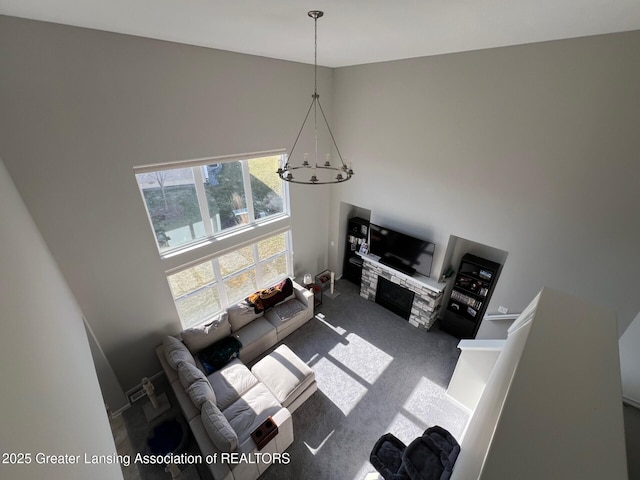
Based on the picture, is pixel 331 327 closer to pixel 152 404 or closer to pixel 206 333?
pixel 206 333

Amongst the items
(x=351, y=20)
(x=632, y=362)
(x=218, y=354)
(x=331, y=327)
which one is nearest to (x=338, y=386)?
(x=331, y=327)

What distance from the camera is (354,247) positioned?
262 inches

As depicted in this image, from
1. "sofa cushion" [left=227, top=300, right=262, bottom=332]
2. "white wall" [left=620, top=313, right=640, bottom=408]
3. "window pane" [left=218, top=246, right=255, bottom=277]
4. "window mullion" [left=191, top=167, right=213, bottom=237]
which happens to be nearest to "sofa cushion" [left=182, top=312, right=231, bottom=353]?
"sofa cushion" [left=227, top=300, right=262, bottom=332]

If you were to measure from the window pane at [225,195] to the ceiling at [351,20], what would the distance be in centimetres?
171

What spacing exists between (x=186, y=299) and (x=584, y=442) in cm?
490

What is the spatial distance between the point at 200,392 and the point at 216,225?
8.40 feet

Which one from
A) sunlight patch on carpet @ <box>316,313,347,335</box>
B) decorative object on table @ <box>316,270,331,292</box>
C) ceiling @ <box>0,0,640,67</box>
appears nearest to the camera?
ceiling @ <box>0,0,640,67</box>

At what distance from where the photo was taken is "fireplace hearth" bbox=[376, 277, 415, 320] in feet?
18.7

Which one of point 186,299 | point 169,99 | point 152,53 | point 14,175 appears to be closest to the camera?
point 14,175

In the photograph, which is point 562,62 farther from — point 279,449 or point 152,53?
point 279,449

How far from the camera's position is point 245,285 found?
5.39 meters

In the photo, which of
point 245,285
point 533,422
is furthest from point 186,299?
point 533,422

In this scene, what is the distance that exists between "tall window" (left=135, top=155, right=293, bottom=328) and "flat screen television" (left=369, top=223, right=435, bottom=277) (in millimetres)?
1961

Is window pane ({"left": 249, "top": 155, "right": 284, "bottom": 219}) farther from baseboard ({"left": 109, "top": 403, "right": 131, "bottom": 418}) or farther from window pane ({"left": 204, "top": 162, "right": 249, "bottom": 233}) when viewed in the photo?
baseboard ({"left": 109, "top": 403, "right": 131, "bottom": 418})
